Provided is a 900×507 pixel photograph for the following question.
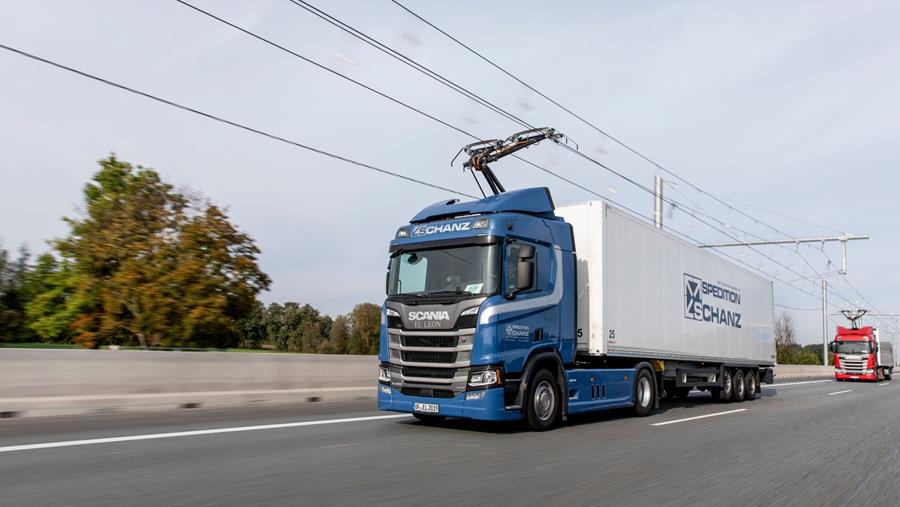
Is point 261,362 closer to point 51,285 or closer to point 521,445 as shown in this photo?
point 521,445

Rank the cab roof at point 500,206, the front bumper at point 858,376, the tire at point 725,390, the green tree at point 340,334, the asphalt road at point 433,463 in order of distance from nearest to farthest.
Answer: the asphalt road at point 433,463 < the cab roof at point 500,206 < the tire at point 725,390 < the front bumper at point 858,376 < the green tree at point 340,334

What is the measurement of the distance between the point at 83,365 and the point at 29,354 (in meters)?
0.82

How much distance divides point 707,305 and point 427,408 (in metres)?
9.24

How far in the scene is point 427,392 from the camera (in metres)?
9.59

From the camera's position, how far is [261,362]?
1454cm

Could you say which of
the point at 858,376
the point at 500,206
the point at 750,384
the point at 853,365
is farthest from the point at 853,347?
the point at 500,206

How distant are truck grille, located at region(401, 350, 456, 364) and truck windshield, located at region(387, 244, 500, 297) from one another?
0.80m

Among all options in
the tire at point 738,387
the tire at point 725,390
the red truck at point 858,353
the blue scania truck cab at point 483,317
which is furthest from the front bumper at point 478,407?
the red truck at point 858,353

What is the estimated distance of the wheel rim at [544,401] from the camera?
9.90 meters

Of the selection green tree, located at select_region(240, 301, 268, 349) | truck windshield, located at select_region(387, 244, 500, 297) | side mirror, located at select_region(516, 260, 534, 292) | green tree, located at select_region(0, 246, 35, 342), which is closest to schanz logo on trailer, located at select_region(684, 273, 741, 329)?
side mirror, located at select_region(516, 260, 534, 292)

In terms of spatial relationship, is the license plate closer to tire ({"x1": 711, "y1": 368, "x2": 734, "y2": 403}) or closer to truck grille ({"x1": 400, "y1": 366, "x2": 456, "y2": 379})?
truck grille ({"x1": 400, "y1": 366, "x2": 456, "y2": 379})

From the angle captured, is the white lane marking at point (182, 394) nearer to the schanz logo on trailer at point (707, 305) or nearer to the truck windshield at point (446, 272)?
the truck windshield at point (446, 272)

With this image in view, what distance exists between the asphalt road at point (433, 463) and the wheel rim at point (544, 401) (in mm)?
314

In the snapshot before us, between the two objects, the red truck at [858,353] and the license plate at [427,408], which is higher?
the red truck at [858,353]
